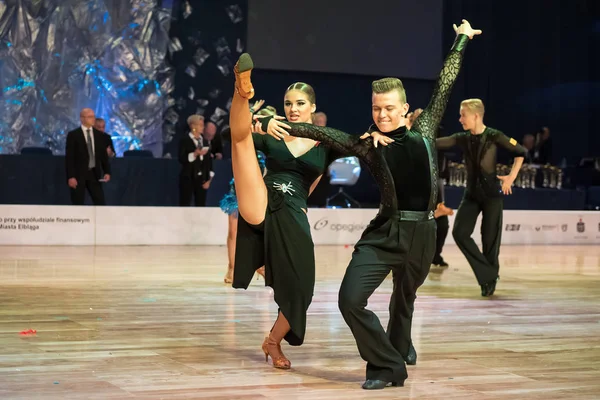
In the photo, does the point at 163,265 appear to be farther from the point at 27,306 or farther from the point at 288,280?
the point at 288,280

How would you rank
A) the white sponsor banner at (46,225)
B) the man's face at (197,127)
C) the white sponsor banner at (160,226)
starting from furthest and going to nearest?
the man's face at (197,127) < the white sponsor banner at (160,226) < the white sponsor banner at (46,225)

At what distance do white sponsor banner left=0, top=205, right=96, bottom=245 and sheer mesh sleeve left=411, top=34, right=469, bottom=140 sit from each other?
762 cm

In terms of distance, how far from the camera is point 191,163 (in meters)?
12.7

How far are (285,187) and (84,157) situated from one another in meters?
7.94

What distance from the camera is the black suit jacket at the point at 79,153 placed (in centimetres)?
1205

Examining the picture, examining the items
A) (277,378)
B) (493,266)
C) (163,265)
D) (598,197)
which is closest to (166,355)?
(277,378)

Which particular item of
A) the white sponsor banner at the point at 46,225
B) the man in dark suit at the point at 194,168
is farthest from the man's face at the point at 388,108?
the man in dark suit at the point at 194,168

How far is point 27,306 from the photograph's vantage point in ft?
21.0

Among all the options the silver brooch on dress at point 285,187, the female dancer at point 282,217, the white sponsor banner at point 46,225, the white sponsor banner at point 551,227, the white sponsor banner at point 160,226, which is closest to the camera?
the female dancer at point 282,217

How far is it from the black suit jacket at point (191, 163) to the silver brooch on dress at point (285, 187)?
8088mm

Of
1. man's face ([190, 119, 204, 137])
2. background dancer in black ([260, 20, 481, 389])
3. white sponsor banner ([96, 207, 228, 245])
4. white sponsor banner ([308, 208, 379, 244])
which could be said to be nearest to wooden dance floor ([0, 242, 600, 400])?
background dancer in black ([260, 20, 481, 389])

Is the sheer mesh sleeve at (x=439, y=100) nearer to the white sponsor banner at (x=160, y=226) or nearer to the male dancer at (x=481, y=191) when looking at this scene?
the male dancer at (x=481, y=191)

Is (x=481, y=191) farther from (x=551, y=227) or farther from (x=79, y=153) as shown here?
(x=551, y=227)

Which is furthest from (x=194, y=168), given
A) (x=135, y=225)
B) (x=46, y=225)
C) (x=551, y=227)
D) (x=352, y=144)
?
(x=352, y=144)
